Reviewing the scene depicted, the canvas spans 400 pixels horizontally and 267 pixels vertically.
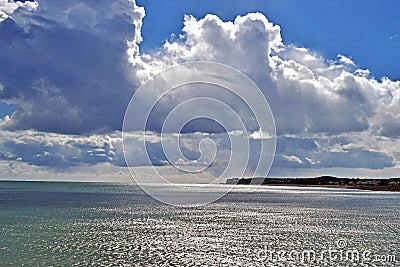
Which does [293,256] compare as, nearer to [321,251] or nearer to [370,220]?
[321,251]

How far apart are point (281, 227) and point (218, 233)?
1624cm

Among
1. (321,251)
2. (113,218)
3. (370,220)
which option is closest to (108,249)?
(321,251)

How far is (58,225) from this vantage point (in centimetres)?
8869

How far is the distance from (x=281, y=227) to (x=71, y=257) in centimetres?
4510

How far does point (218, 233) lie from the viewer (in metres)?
80.1

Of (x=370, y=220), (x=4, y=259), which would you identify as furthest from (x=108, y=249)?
(x=370, y=220)

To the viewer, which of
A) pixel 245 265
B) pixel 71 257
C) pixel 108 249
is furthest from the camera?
pixel 108 249

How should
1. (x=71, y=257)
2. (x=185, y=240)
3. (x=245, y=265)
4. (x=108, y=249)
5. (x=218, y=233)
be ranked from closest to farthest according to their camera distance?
(x=245, y=265)
(x=71, y=257)
(x=108, y=249)
(x=185, y=240)
(x=218, y=233)

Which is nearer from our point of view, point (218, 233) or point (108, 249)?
point (108, 249)
